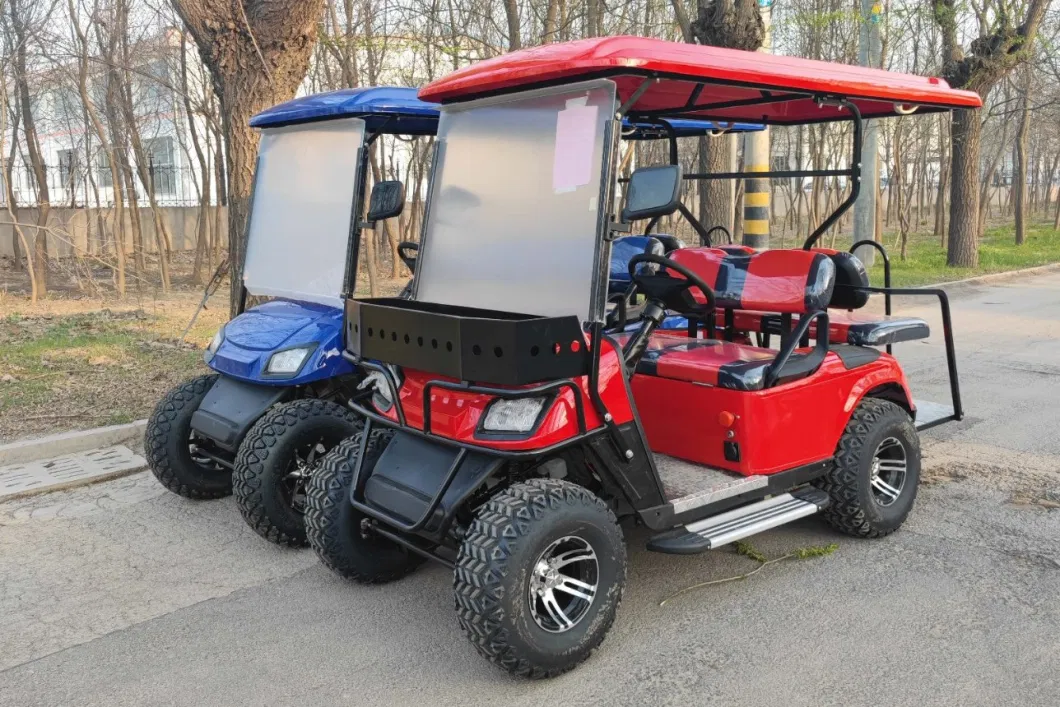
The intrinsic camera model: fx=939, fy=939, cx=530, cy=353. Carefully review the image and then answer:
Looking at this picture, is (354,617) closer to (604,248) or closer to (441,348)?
(441,348)

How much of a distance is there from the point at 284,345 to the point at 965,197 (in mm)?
14999

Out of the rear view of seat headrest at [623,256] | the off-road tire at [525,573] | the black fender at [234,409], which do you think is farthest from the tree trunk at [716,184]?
the off-road tire at [525,573]

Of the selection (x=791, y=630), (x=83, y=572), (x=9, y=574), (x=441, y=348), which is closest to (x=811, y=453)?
(x=791, y=630)

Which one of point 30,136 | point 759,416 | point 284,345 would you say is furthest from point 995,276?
point 30,136

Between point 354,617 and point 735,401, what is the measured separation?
5.82ft

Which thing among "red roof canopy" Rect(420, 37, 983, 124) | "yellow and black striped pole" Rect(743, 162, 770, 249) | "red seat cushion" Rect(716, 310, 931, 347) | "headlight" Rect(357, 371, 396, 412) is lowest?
"headlight" Rect(357, 371, 396, 412)

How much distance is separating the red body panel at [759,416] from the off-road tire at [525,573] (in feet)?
2.84

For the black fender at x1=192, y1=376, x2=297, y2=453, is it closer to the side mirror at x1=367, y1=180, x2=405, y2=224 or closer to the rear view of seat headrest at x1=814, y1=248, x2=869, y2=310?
the side mirror at x1=367, y1=180, x2=405, y2=224

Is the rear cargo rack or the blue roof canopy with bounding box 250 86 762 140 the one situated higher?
the blue roof canopy with bounding box 250 86 762 140

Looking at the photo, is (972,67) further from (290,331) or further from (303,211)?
(290,331)

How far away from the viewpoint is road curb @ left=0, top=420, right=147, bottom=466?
18.7ft

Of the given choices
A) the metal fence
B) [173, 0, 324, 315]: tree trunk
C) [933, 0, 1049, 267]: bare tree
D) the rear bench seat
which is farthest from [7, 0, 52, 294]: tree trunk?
[933, 0, 1049, 267]: bare tree

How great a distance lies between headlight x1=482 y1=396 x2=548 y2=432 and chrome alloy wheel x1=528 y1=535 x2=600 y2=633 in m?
0.41

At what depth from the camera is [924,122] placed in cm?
2006
